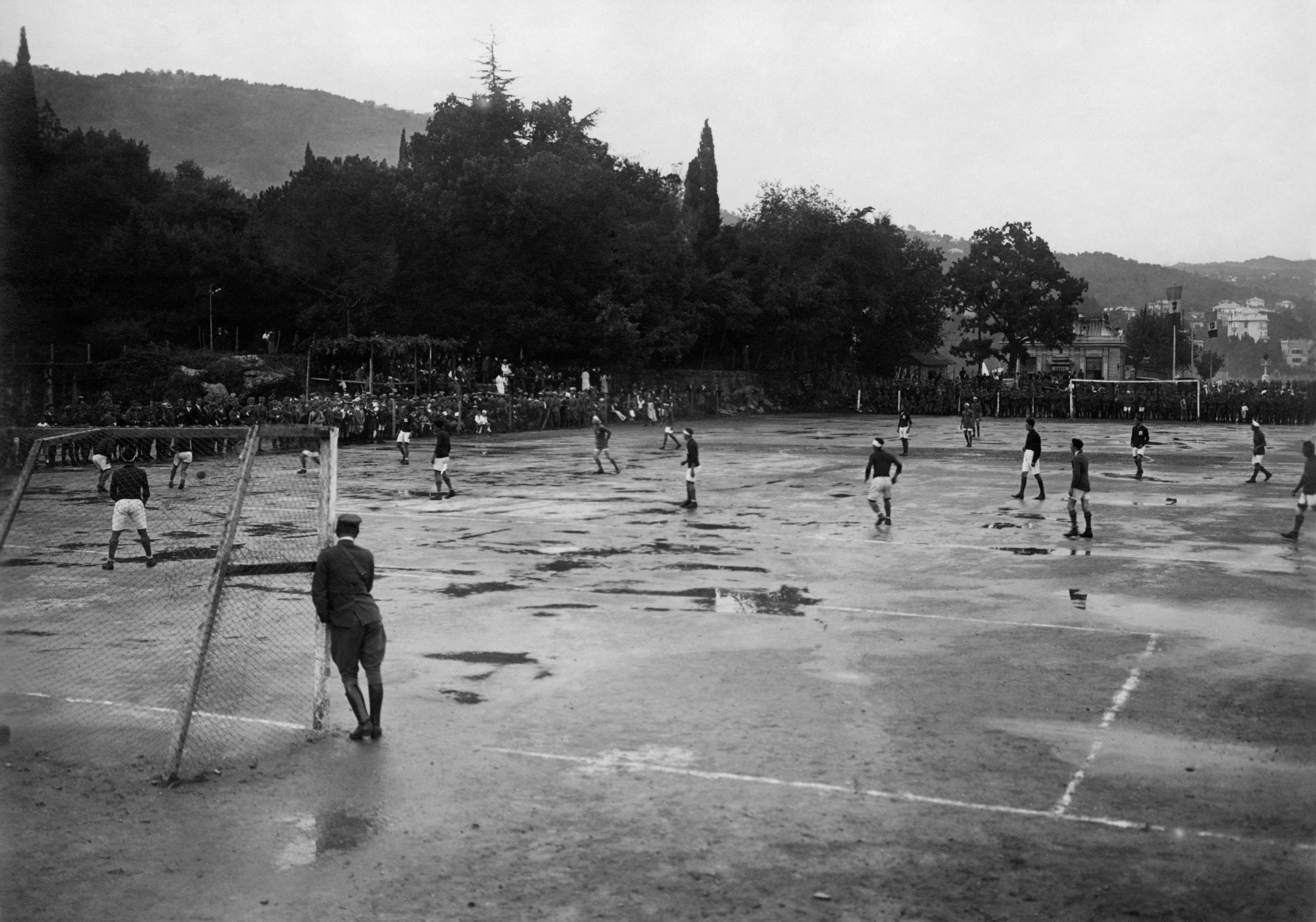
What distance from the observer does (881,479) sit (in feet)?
78.0

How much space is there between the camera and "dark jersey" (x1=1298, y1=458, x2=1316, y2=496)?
2084 centimetres

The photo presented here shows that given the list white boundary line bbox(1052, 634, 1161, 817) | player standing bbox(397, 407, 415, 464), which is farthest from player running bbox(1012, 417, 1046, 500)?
player standing bbox(397, 407, 415, 464)

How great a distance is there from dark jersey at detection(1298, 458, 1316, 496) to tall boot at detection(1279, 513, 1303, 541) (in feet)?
2.35

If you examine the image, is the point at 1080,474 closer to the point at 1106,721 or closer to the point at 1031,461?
the point at 1031,461

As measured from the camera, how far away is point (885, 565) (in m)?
19.2

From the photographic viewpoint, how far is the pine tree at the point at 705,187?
8612cm

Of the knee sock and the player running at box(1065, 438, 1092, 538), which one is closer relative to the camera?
the knee sock

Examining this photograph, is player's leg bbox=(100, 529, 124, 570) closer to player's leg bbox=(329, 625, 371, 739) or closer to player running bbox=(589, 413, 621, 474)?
player's leg bbox=(329, 625, 371, 739)

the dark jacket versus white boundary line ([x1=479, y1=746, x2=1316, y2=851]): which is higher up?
the dark jacket

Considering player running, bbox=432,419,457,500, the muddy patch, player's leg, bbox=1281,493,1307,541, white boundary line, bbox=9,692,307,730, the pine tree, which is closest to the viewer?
white boundary line, bbox=9,692,307,730

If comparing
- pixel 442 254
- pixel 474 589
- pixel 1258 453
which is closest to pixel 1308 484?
pixel 1258 453

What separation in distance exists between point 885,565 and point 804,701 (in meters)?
8.32

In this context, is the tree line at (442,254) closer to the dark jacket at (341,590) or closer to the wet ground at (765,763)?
the wet ground at (765,763)

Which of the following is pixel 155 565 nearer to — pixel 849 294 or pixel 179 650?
pixel 179 650
